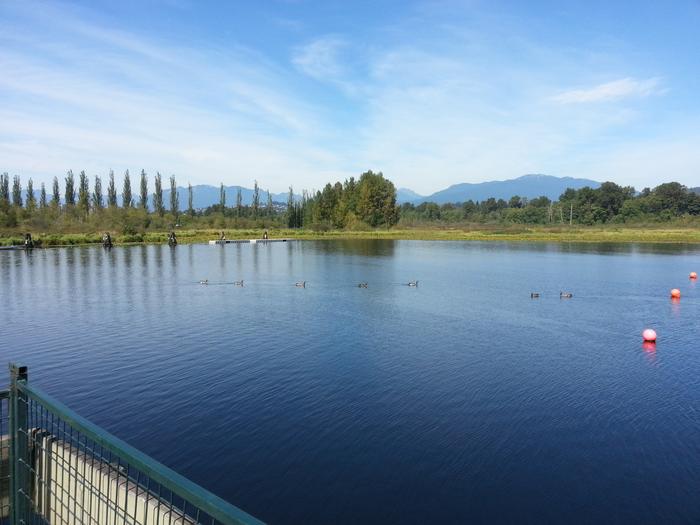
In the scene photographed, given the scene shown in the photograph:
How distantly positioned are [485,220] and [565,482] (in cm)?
15398

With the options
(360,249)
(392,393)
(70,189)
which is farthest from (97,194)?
(392,393)

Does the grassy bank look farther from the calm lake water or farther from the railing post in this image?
the railing post

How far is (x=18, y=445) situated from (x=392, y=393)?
1175cm

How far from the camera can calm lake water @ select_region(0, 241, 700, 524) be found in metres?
10.3

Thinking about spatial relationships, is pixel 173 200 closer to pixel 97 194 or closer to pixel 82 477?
pixel 97 194

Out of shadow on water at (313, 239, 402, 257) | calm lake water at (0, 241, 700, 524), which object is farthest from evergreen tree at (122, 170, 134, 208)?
calm lake water at (0, 241, 700, 524)

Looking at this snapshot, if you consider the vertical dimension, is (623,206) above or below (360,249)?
above

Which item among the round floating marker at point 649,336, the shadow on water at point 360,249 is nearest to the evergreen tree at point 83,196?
the shadow on water at point 360,249

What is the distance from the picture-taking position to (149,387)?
1566cm

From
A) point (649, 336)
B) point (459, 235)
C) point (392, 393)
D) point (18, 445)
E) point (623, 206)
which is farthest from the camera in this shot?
point (623, 206)

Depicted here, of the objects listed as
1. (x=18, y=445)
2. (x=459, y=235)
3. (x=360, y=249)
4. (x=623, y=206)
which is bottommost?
(x=360, y=249)

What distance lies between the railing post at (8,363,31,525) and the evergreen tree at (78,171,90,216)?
115 m

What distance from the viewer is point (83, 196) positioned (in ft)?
375

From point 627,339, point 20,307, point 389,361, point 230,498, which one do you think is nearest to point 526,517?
point 230,498
